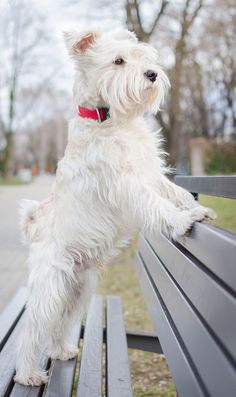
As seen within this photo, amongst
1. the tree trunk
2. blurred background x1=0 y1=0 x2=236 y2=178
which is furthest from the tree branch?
the tree trunk

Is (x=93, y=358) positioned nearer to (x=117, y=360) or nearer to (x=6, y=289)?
(x=117, y=360)

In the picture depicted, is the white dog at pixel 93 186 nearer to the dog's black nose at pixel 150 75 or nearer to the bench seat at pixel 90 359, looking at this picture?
the dog's black nose at pixel 150 75

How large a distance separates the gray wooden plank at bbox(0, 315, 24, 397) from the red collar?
1.43m

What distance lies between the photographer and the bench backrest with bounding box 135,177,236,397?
1.42 metres

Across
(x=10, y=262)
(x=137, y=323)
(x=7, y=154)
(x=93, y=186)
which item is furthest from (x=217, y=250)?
(x=7, y=154)

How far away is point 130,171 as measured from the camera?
8.98 feet

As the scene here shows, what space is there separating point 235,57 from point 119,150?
29610 millimetres

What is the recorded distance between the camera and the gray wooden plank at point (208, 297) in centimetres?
140

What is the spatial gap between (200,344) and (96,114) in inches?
66.1

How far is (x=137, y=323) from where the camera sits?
18.3ft

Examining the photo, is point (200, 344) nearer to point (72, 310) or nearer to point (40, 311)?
point (40, 311)

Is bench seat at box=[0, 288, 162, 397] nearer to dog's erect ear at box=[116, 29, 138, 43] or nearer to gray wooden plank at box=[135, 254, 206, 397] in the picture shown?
gray wooden plank at box=[135, 254, 206, 397]

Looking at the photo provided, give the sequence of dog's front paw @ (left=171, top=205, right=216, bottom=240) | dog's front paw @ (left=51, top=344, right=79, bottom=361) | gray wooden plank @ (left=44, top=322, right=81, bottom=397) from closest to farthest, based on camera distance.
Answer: dog's front paw @ (left=171, top=205, right=216, bottom=240)
gray wooden plank @ (left=44, top=322, right=81, bottom=397)
dog's front paw @ (left=51, top=344, right=79, bottom=361)

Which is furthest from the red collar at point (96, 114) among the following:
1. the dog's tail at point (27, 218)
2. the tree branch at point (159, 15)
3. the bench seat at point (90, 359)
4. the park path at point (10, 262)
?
the tree branch at point (159, 15)
